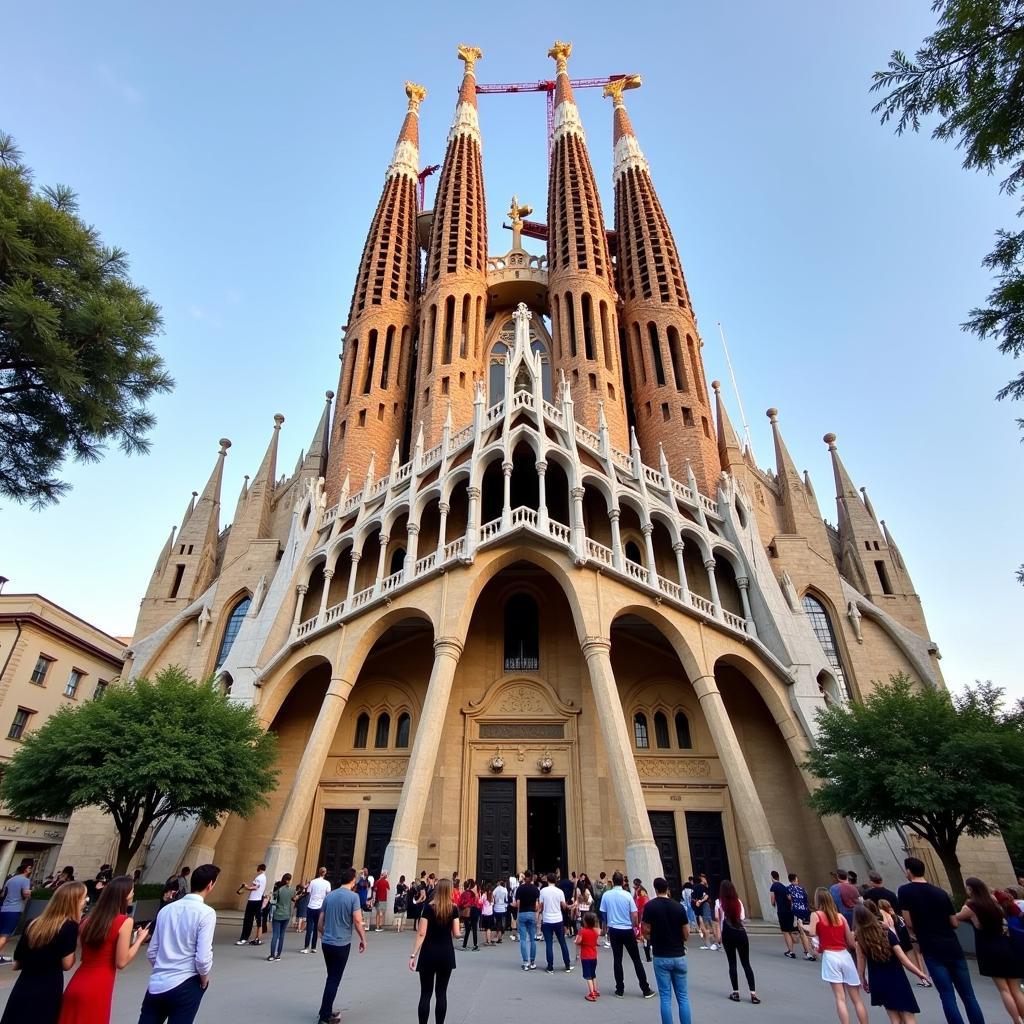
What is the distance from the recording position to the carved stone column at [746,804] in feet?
58.1

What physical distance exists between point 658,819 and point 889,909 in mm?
14093

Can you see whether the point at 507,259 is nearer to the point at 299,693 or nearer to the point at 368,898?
the point at 299,693

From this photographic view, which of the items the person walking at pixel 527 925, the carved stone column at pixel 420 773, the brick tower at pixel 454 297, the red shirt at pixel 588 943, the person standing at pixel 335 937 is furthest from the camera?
the brick tower at pixel 454 297

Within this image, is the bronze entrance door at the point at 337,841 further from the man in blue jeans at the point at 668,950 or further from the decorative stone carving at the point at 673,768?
the man in blue jeans at the point at 668,950

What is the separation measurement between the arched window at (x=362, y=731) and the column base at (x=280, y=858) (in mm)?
5532

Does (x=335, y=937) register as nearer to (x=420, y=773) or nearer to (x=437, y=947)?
(x=437, y=947)

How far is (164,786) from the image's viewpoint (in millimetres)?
15227

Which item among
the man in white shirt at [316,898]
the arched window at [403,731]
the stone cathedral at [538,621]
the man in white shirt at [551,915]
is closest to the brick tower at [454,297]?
the stone cathedral at [538,621]

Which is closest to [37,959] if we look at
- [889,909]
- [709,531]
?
[889,909]

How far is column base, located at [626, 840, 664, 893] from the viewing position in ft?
53.9

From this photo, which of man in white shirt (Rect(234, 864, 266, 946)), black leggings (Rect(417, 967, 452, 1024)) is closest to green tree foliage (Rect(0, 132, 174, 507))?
man in white shirt (Rect(234, 864, 266, 946))

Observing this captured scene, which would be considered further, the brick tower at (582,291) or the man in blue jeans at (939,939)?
the brick tower at (582,291)

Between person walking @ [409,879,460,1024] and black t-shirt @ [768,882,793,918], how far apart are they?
337 inches

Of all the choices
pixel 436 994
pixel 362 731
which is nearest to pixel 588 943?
pixel 436 994
